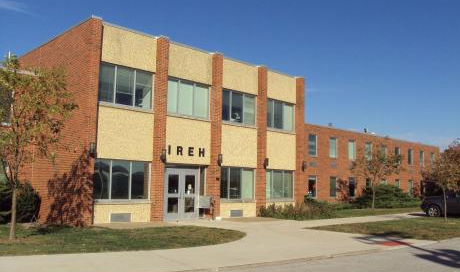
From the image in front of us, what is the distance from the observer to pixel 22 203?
20.0 meters

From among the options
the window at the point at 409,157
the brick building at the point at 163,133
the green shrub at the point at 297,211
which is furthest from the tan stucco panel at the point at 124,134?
the window at the point at 409,157

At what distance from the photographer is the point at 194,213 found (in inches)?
939

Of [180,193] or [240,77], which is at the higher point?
[240,77]

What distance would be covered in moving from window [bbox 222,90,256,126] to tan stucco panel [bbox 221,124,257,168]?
0.45 m

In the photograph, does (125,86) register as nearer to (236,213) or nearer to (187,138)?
(187,138)

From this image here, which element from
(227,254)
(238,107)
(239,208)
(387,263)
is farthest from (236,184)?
(387,263)

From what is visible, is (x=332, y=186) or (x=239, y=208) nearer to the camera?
(x=239, y=208)

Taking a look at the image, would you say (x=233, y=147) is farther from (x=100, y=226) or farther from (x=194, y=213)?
(x=100, y=226)

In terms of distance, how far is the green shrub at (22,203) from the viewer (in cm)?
1964

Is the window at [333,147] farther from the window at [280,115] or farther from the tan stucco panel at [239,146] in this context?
the tan stucco panel at [239,146]

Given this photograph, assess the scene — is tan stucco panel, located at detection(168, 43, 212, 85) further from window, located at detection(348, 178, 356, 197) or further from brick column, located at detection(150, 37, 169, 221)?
window, located at detection(348, 178, 356, 197)

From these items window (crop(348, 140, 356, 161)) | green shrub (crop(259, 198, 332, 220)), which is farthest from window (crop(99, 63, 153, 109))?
window (crop(348, 140, 356, 161))

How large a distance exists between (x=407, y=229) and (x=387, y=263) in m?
9.12

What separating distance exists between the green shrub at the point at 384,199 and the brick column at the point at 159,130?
20.8 m
